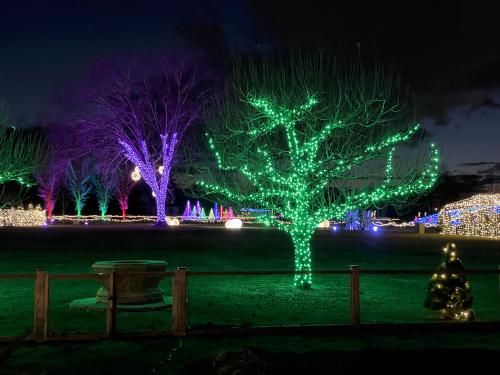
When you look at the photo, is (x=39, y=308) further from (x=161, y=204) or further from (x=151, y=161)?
(x=161, y=204)

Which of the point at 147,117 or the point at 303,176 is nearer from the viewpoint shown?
the point at 303,176

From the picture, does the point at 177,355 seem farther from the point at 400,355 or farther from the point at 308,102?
the point at 308,102

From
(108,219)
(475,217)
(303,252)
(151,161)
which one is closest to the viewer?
(303,252)

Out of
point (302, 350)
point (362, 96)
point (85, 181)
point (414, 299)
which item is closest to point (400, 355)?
point (302, 350)

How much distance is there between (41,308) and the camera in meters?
9.81

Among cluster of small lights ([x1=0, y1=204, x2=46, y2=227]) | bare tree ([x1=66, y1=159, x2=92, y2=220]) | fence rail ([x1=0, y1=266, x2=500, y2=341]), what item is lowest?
fence rail ([x1=0, y1=266, x2=500, y2=341])

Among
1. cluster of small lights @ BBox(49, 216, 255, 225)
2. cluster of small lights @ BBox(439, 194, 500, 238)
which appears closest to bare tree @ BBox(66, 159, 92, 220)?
cluster of small lights @ BBox(49, 216, 255, 225)

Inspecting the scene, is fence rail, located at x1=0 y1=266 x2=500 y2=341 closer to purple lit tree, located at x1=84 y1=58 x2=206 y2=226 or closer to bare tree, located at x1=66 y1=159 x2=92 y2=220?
purple lit tree, located at x1=84 y1=58 x2=206 y2=226

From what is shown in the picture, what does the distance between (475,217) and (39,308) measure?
157 feet

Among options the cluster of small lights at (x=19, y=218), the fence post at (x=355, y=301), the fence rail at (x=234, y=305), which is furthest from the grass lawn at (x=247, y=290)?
the cluster of small lights at (x=19, y=218)

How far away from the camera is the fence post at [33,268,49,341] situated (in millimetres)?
9828

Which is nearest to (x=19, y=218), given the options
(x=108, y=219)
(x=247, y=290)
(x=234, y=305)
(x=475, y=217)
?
(x=108, y=219)

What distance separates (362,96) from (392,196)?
10.2 ft

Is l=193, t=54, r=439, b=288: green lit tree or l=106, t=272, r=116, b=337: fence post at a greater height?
l=193, t=54, r=439, b=288: green lit tree
